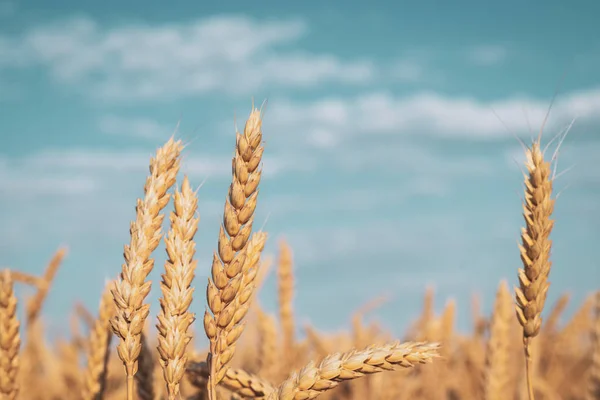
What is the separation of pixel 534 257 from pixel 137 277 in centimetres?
89

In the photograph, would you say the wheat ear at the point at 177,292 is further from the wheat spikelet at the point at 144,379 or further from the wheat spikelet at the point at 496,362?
the wheat spikelet at the point at 496,362

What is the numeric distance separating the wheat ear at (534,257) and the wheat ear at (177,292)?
75cm

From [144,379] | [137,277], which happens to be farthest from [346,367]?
[144,379]

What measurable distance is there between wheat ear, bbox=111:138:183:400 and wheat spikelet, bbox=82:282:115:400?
1.97 feet

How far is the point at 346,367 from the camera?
51.9 inches

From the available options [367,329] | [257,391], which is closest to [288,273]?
[367,329]

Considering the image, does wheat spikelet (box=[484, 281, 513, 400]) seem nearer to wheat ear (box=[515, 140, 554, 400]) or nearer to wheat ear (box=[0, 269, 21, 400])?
wheat ear (box=[515, 140, 554, 400])

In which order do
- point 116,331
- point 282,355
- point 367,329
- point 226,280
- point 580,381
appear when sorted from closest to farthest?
point 226,280 < point 116,331 < point 282,355 < point 367,329 < point 580,381

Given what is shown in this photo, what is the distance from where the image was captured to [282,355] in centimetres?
367

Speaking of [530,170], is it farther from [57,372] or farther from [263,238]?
[57,372]

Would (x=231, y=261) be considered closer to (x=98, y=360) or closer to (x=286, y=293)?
(x=98, y=360)

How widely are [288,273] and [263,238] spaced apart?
102 inches

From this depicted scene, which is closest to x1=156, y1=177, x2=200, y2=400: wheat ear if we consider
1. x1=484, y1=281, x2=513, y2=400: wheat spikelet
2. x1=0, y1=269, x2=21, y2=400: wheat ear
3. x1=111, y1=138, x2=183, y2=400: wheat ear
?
x1=111, y1=138, x2=183, y2=400: wheat ear

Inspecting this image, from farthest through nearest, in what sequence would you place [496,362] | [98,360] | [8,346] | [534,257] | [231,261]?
1. [496,362]
2. [98,360]
3. [8,346]
4. [534,257]
5. [231,261]
